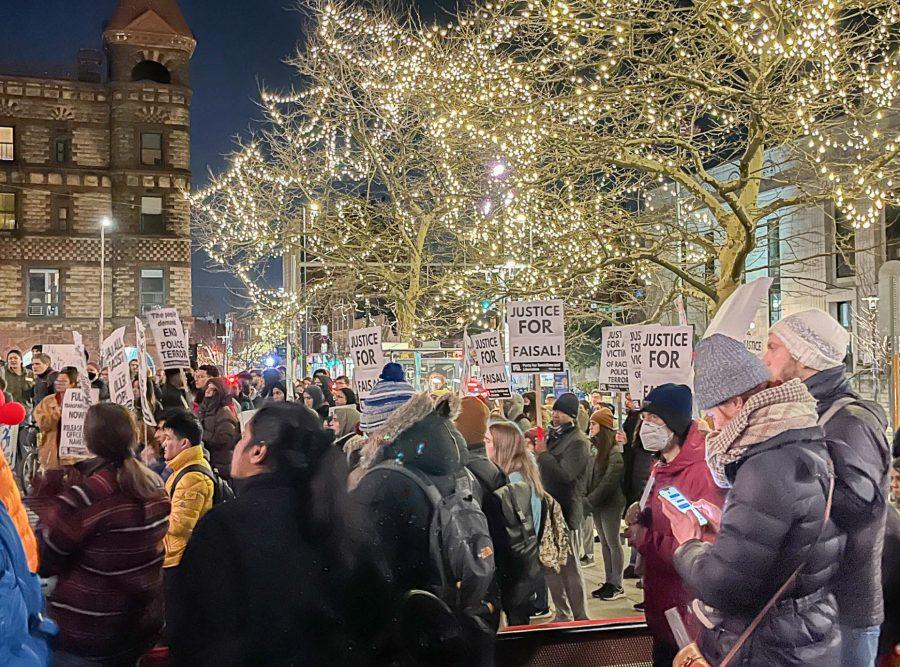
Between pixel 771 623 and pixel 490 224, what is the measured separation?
14063 millimetres

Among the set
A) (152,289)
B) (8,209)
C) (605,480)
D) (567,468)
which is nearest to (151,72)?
(8,209)

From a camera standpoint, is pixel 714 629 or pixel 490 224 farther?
pixel 490 224

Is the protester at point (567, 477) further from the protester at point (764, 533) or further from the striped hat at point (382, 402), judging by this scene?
the protester at point (764, 533)

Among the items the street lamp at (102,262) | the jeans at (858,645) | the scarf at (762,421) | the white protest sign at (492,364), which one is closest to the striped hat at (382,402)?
the scarf at (762,421)

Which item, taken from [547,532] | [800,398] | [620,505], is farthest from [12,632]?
[620,505]

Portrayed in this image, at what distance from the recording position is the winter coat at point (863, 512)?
12.2 feet

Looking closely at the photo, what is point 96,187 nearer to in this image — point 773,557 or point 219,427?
point 219,427

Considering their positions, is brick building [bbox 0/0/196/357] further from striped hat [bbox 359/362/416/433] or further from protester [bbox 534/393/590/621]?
striped hat [bbox 359/362/416/433]

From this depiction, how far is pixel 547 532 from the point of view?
7125 mm

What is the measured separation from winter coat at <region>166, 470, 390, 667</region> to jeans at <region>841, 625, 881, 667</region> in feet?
6.64

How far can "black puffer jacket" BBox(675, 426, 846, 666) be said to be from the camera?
10.2ft

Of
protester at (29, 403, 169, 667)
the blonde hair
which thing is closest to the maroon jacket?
protester at (29, 403, 169, 667)

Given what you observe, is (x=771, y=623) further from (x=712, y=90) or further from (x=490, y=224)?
(x=490, y=224)

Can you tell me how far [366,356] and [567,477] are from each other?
398cm
